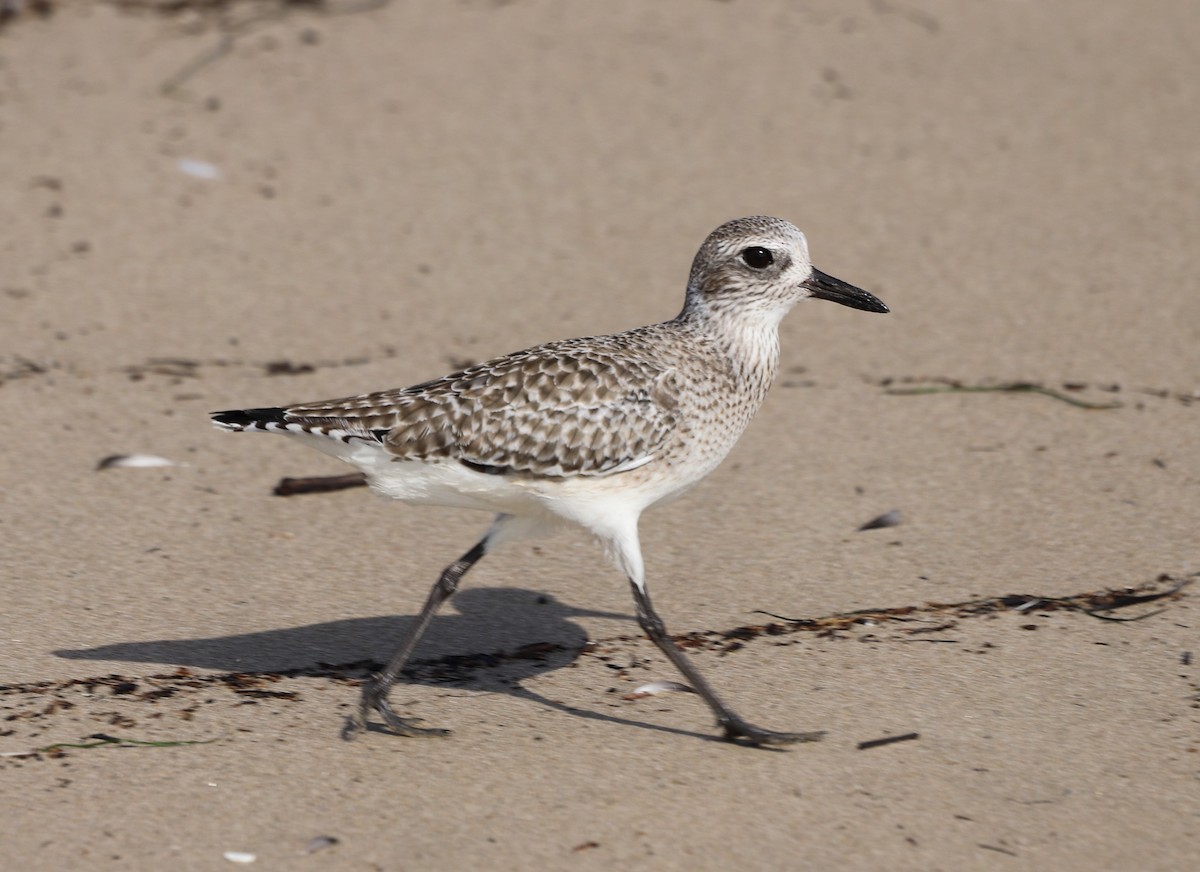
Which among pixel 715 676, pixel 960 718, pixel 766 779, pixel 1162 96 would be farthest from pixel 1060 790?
pixel 1162 96

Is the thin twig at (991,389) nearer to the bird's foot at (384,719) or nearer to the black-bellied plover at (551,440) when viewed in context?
the black-bellied plover at (551,440)

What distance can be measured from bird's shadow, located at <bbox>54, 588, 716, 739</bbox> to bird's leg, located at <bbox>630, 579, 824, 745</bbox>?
188mm

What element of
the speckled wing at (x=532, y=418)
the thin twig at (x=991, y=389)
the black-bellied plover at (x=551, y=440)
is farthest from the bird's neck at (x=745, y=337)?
the thin twig at (x=991, y=389)

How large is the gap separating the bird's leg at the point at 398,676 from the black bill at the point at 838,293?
1474 mm

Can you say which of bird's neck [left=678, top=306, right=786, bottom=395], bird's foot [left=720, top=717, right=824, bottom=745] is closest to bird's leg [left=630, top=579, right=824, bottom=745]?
bird's foot [left=720, top=717, right=824, bottom=745]

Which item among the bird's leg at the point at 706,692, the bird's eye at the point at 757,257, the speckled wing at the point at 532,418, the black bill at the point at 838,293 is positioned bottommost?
the bird's leg at the point at 706,692

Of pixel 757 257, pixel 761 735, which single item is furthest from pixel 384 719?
pixel 757 257

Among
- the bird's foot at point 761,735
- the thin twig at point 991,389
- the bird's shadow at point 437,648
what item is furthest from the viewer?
the thin twig at point 991,389

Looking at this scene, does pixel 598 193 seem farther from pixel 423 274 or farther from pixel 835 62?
pixel 835 62

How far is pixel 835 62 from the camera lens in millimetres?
10547

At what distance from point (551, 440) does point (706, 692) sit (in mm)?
939

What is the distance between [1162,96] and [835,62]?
212 cm

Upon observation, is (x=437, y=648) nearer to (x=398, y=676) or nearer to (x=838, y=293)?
(x=398, y=676)

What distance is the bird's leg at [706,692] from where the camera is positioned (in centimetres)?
489
